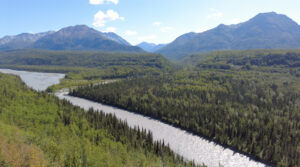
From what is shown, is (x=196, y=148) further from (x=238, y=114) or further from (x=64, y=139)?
(x=64, y=139)

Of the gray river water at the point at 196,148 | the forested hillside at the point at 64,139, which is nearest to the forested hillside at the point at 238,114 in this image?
the gray river water at the point at 196,148

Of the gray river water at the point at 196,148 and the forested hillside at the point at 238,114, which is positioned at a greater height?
the forested hillside at the point at 238,114

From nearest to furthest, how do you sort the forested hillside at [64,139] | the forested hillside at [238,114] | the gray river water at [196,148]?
the forested hillside at [64,139]
the gray river water at [196,148]
the forested hillside at [238,114]

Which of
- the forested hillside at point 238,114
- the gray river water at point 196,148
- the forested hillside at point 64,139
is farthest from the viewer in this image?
the forested hillside at point 238,114

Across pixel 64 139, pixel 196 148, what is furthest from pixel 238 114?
pixel 64 139

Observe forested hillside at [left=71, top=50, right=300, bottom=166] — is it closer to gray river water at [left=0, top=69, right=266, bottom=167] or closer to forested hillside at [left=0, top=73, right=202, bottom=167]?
gray river water at [left=0, top=69, right=266, bottom=167]

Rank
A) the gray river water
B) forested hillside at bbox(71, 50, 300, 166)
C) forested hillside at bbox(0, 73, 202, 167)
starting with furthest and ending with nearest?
1. forested hillside at bbox(71, 50, 300, 166)
2. the gray river water
3. forested hillside at bbox(0, 73, 202, 167)

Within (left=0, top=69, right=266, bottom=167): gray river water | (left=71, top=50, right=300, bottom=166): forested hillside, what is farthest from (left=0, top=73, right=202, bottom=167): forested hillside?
(left=71, top=50, right=300, bottom=166): forested hillside

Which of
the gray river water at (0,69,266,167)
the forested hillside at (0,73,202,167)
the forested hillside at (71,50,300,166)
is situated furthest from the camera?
the forested hillside at (71,50,300,166)

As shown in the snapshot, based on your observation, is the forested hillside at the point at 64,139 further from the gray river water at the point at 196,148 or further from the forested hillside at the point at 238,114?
the forested hillside at the point at 238,114
